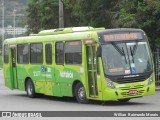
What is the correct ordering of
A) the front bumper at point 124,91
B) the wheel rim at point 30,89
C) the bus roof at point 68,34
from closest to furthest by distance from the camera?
the front bumper at point 124,91 < the bus roof at point 68,34 < the wheel rim at point 30,89

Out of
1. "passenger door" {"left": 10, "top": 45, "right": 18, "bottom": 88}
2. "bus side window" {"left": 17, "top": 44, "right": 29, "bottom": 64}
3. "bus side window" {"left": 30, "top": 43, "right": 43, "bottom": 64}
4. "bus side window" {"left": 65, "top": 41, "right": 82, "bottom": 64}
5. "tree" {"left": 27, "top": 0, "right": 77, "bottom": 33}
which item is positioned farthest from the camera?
"tree" {"left": 27, "top": 0, "right": 77, "bottom": 33}

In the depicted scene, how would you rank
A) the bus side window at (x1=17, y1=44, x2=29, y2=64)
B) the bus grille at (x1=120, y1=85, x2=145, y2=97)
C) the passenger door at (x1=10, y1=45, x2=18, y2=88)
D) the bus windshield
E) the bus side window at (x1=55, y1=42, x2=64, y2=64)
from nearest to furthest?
the bus grille at (x1=120, y1=85, x2=145, y2=97) < the bus windshield < the bus side window at (x1=55, y1=42, x2=64, y2=64) < the bus side window at (x1=17, y1=44, x2=29, y2=64) < the passenger door at (x1=10, y1=45, x2=18, y2=88)

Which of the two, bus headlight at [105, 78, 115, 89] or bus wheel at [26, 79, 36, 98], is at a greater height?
bus headlight at [105, 78, 115, 89]

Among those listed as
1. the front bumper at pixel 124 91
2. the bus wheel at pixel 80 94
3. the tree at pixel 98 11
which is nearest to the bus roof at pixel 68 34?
the bus wheel at pixel 80 94

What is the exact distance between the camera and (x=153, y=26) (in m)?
29.9

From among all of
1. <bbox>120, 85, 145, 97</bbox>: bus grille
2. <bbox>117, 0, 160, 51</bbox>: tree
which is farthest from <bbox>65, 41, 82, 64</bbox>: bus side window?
<bbox>117, 0, 160, 51</bbox>: tree

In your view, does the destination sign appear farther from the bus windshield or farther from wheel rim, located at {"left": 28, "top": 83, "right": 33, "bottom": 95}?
wheel rim, located at {"left": 28, "top": 83, "right": 33, "bottom": 95}

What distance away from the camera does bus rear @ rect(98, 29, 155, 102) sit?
19.5 m

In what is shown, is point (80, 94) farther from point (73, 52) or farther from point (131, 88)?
point (131, 88)

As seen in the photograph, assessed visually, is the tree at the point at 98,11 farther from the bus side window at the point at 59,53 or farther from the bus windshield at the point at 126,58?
the bus windshield at the point at 126,58

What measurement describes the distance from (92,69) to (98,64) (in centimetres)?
50

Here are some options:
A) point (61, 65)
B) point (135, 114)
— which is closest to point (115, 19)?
point (61, 65)

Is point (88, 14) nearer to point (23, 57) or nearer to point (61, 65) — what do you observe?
point (23, 57)

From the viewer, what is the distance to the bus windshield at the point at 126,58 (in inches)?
774
